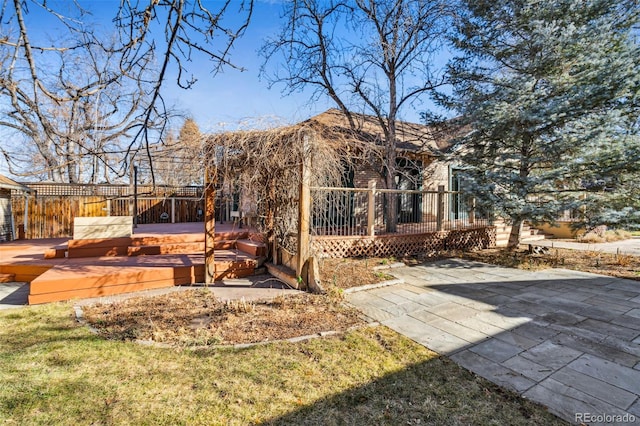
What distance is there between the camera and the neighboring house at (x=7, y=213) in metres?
9.62

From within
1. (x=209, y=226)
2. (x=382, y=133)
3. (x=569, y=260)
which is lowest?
(x=569, y=260)

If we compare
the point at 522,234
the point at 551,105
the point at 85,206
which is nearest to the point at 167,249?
the point at 85,206

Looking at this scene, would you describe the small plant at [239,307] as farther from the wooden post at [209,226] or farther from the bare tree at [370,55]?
the bare tree at [370,55]

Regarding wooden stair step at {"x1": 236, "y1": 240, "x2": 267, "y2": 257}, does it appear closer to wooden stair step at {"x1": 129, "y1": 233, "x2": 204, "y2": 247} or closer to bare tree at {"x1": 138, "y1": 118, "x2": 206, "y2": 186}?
wooden stair step at {"x1": 129, "y1": 233, "x2": 204, "y2": 247}

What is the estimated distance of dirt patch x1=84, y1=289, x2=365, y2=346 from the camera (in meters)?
3.53

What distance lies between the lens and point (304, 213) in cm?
522

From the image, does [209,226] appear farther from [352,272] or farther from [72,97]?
[72,97]

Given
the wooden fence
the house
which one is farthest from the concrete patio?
the wooden fence

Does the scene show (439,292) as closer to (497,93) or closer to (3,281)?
(497,93)

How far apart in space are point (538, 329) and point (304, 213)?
11.9 feet

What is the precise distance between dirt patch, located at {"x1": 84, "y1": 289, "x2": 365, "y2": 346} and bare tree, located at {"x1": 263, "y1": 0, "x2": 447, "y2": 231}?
521cm

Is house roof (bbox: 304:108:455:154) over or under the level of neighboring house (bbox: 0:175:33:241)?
over

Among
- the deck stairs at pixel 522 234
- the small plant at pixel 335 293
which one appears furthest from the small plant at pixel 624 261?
the small plant at pixel 335 293

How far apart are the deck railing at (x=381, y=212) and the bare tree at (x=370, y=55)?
731mm
